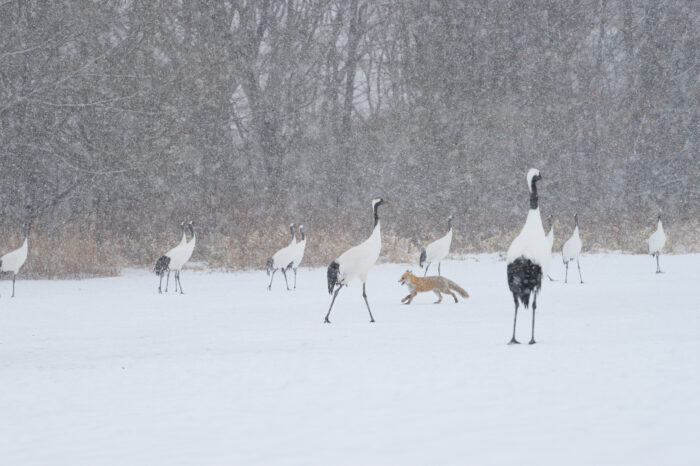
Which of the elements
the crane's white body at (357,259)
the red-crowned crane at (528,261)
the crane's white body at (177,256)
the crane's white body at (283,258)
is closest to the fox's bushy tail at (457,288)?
the crane's white body at (357,259)

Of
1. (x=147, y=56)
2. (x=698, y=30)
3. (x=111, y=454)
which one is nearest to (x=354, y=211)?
(x=147, y=56)

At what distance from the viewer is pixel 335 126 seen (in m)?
30.6

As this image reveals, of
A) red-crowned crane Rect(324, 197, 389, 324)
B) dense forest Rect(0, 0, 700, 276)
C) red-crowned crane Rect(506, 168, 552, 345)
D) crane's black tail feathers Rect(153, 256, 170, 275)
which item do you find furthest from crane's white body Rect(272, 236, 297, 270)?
red-crowned crane Rect(506, 168, 552, 345)

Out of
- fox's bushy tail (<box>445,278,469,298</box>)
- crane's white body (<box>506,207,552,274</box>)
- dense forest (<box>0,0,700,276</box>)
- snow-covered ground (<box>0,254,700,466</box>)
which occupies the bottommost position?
snow-covered ground (<box>0,254,700,466</box>)

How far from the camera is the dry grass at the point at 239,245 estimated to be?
19.9 metres

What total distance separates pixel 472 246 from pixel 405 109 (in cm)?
595

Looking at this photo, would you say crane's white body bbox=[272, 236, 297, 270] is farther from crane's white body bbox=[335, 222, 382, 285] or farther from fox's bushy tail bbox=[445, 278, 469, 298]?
crane's white body bbox=[335, 222, 382, 285]

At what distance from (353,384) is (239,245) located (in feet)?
50.1

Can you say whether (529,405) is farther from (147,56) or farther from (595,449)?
(147,56)

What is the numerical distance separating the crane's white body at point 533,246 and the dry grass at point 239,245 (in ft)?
42.9

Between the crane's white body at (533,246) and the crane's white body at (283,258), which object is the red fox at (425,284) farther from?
the crane's white body at (533,246)

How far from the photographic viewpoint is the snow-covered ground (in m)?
5.37

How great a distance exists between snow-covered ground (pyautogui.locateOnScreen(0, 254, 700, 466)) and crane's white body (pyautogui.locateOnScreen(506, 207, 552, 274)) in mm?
985

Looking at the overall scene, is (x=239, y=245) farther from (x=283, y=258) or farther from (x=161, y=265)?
(x=161, y=265)
